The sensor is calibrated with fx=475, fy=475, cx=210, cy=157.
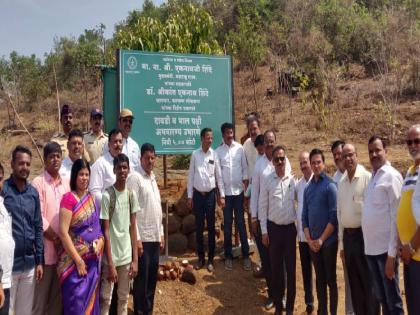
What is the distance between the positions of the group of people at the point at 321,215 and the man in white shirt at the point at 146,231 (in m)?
1.27

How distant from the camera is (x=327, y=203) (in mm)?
4961

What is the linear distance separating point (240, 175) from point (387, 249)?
2.72 m

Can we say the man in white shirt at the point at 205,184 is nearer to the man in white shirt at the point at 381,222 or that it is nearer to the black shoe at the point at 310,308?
the black shoe at the point at 310,308

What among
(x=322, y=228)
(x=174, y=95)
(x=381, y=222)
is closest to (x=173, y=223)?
→ (x=174, y=95)

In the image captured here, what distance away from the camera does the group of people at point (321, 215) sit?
395 centimetres

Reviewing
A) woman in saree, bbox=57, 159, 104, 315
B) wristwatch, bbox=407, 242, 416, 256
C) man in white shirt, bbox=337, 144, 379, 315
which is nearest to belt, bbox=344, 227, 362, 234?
man in white shirt, bbox=337, 144, 379, 315

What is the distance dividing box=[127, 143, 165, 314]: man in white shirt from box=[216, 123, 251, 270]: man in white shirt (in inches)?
65.3

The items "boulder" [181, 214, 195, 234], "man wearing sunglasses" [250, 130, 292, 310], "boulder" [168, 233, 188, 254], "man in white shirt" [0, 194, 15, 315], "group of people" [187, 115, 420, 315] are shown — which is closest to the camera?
"man in white shirt" [0, 194, 15, 315]

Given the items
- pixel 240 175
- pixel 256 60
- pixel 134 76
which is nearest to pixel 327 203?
pixel 240 175

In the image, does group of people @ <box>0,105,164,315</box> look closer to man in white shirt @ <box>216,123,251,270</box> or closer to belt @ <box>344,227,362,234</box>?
man in white shirt @ <box>216,123,251,270</box>

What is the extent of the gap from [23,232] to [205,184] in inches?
116

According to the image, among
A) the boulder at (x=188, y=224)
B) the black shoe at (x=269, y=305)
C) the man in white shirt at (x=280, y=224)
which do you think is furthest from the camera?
the boulder at (x=188, y=224)

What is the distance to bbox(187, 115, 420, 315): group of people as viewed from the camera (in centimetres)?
395

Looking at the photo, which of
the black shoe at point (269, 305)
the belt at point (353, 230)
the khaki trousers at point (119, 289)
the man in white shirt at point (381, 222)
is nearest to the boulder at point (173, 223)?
the black shoe at point (269, 305)
